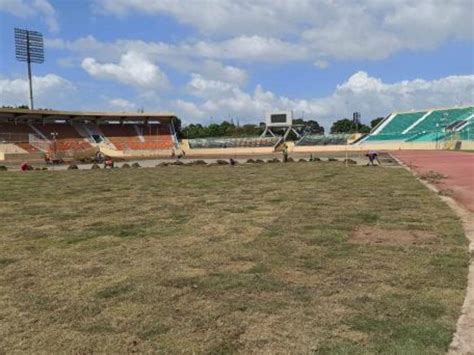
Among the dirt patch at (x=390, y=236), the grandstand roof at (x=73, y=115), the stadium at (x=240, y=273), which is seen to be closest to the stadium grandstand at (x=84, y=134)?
the grandstand roof at (x=73, y=115)

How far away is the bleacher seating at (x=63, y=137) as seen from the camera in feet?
260

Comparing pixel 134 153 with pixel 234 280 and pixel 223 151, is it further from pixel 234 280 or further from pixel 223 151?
pixel 234 280

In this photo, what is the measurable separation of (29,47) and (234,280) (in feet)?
307

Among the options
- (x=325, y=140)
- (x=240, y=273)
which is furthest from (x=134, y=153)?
(x=240, y=273)

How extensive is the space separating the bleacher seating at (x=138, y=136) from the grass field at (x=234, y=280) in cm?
7842

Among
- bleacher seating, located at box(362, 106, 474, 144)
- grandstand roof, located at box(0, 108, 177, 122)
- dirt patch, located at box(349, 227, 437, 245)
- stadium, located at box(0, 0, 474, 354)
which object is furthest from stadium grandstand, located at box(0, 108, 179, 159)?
dirt patch, located at box(349, 227, 437, 245)

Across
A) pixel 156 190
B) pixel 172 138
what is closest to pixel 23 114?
pixel 172 138

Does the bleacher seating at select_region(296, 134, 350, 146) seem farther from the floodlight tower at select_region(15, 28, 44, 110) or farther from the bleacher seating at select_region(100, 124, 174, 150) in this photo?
the floodlight tower at select_region(15, 28, 44, 110)

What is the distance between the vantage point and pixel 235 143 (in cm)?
9656

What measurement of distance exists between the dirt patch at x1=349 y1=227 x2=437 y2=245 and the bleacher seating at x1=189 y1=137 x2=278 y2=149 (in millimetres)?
82745

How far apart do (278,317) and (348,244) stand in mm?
3714

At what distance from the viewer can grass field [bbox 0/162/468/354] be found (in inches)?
182

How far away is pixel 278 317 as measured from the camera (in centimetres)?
512

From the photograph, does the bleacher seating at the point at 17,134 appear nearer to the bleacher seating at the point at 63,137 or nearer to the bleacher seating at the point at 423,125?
the bleacher seating at the point at 63,137
